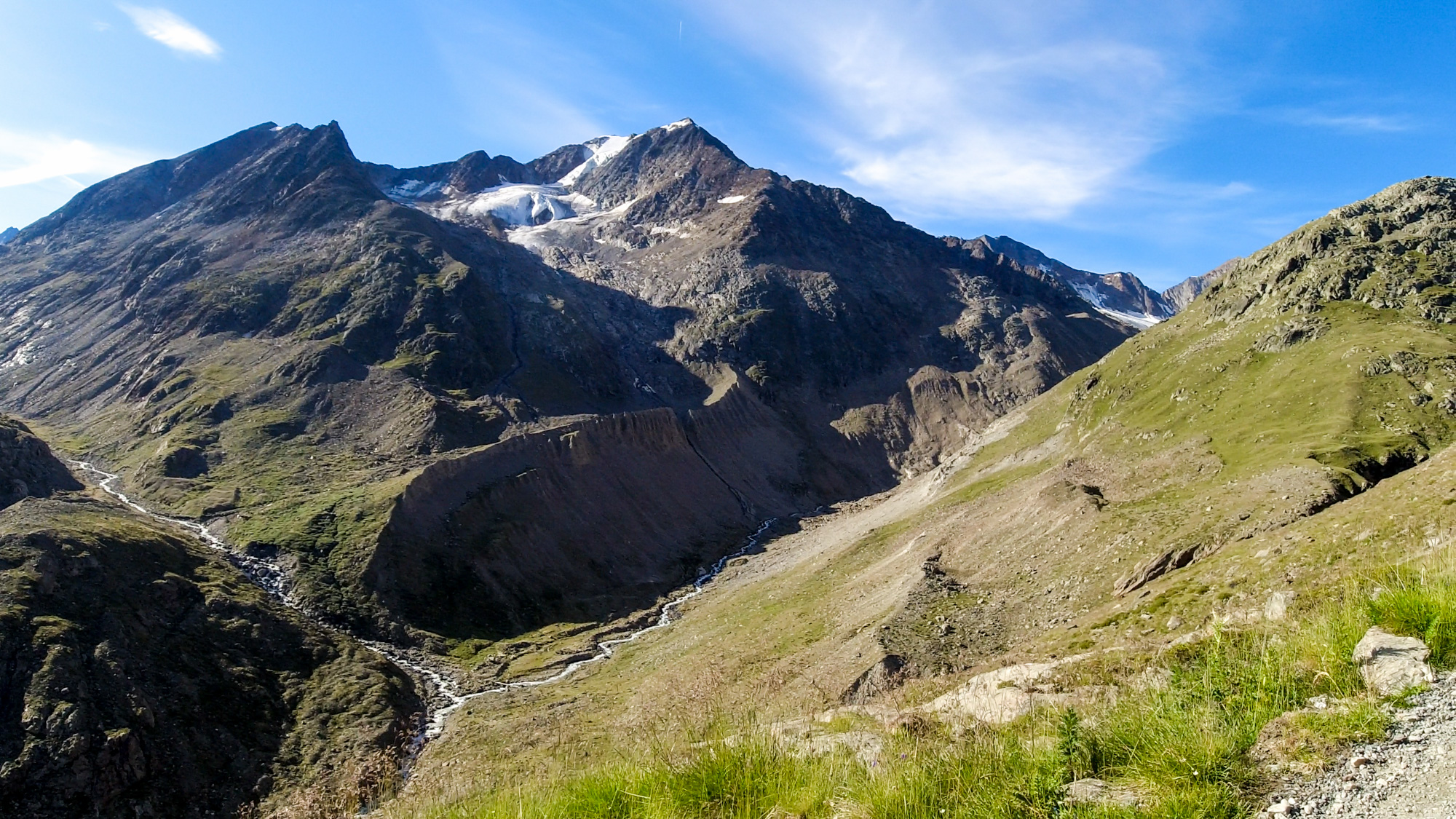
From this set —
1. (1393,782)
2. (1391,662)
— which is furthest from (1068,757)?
(1391,662)

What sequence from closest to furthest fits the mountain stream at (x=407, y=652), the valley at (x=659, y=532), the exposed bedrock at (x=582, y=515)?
the valley at (x=659, y=532) < the mountain stream at (x=407, y=652) < the exposed bedrock at (x=582, y=515)

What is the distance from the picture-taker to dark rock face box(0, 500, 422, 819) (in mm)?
37250

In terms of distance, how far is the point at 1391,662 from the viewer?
7152mm

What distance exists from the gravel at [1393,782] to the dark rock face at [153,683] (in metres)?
36.3

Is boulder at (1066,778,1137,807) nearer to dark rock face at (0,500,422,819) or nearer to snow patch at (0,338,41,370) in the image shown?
dark rock face at (0,500,422,819)

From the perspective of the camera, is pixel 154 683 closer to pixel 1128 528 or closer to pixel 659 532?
pixel 1128 528

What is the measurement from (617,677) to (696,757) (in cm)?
5247

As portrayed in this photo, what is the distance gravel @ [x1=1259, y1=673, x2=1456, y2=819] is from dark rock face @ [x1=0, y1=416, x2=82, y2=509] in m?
91.2

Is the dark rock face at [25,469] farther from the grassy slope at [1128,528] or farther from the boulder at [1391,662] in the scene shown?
the boulder at [1391,662]

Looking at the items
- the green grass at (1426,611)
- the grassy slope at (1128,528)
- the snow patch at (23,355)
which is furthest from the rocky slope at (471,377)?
the green grass at (1426,611)

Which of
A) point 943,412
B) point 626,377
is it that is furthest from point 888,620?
point 943,412

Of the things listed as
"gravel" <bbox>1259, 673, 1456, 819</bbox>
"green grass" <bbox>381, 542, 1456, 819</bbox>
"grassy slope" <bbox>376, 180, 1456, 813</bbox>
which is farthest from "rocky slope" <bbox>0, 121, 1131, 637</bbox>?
"gravel" <bbox>1259, 673, 1456, 819</bbox>

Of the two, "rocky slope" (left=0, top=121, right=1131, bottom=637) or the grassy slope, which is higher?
"rocky slope" (left=0, top=121, right=1131, bottom=637)

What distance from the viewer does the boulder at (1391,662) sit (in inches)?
269
